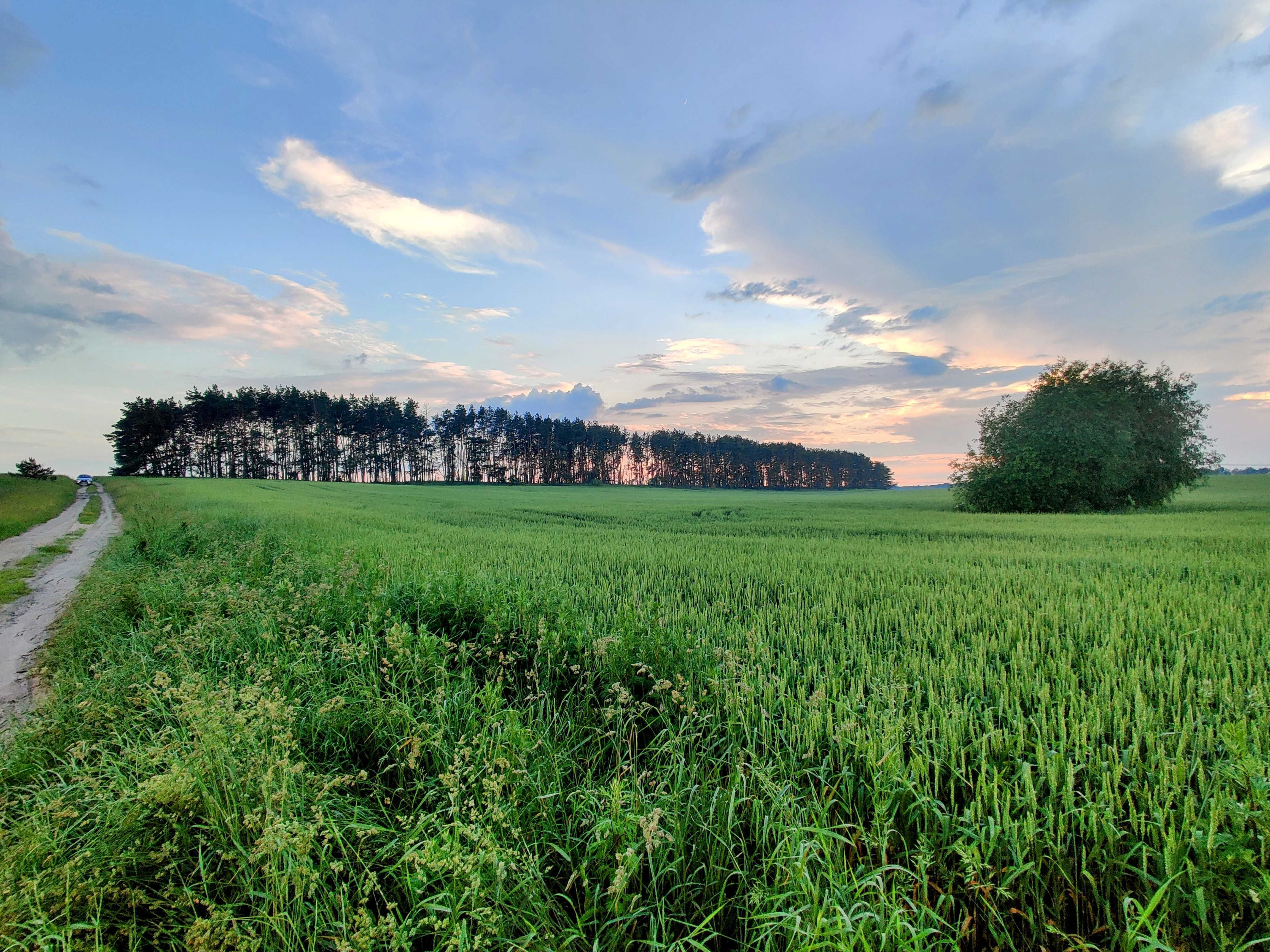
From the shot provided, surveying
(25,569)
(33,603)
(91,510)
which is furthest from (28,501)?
(33,603)

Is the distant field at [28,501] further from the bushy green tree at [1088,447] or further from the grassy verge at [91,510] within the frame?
the bushy green tree at [1088,447]

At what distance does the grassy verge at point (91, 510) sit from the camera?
25500 millimetres

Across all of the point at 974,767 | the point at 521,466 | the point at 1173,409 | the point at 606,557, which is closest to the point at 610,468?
the point at 521,466

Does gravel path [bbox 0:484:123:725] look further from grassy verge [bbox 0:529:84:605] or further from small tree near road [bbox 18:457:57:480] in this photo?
small tree near road [bbox 18:457:57:480]

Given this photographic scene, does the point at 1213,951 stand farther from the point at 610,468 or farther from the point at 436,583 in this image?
the point at 610,468

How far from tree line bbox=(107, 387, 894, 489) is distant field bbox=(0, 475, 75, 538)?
34.7 metres

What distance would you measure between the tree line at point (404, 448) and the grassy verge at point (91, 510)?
36.2 meters

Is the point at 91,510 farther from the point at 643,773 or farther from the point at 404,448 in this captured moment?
the point at 404,448

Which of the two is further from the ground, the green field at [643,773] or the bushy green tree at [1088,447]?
the bushy green tree at [1088,447]

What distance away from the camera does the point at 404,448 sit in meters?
94.2

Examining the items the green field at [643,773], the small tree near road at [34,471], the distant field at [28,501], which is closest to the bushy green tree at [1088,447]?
the green field at [643,773]

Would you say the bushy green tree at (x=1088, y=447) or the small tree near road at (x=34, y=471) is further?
the small tree near road at (x=34, y=471)

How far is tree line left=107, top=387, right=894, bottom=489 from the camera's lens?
265ft

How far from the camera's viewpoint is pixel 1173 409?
3403 centimetres
